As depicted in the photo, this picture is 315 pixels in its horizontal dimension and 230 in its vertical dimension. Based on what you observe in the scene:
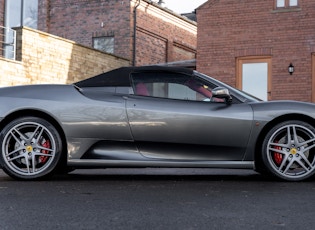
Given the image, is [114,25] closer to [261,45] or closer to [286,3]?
[261,45]

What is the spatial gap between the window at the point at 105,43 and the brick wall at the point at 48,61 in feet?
6.13

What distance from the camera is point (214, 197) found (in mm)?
4477

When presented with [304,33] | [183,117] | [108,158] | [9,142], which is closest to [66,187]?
[108,158]

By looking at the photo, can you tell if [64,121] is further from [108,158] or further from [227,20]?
[227,20]

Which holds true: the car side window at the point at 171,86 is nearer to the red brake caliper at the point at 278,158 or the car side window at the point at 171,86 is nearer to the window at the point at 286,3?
the red brake caliper at the point at 278,158

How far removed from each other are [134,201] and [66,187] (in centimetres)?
115

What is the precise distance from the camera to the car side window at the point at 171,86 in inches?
231

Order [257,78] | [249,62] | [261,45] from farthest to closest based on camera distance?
[249,62] → [261,45] → [257,78]

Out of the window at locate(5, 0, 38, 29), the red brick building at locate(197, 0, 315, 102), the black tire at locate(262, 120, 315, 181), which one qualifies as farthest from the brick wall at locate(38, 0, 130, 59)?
the black tire at locate(262, 120, 315, 181)

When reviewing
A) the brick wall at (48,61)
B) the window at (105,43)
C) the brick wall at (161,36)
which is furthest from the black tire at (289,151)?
the window at (105,43)

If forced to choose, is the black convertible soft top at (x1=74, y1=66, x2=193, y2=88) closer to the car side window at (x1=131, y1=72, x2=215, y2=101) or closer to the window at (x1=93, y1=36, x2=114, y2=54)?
the car side window at (x1=131, y1=72, x2=215, y2=101)

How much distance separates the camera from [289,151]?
5605mm

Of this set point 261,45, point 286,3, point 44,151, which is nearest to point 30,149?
point 44,151

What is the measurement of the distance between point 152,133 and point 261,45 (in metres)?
11.6
